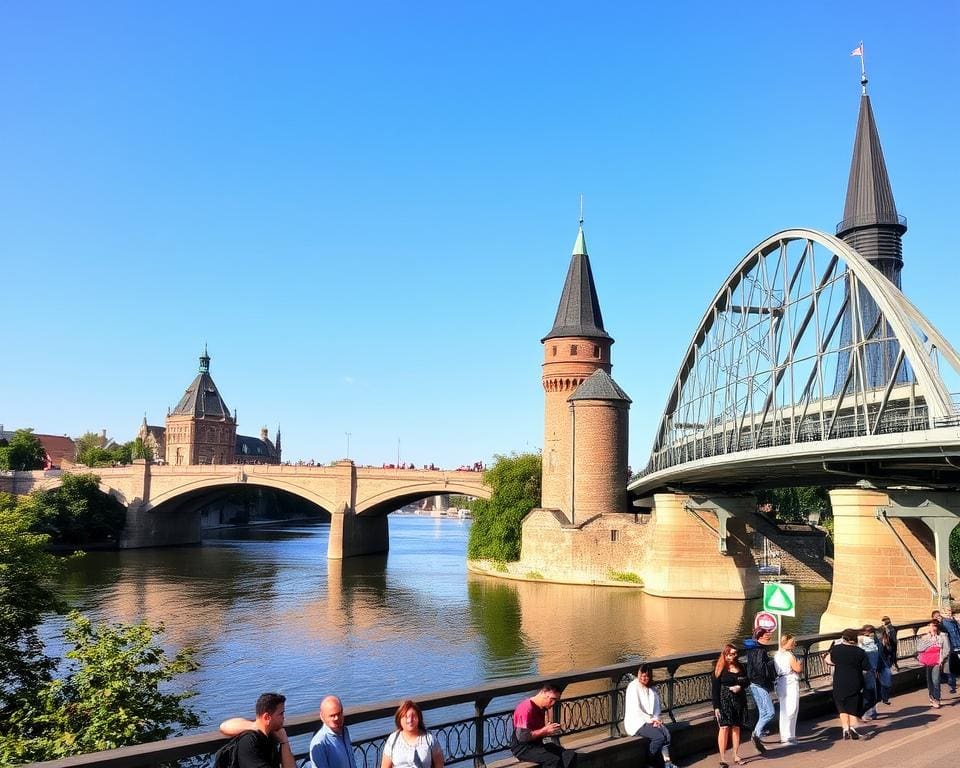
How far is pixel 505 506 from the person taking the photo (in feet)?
212

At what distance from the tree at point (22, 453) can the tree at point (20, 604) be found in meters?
98.0

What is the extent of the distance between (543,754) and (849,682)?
16.8 feet

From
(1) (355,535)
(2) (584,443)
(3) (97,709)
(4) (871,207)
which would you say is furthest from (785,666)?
(4) (871,207)

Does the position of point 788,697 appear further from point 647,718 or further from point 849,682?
point 647,718

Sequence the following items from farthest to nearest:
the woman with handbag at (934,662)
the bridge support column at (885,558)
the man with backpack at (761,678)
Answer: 1. the bridge support column at (885,558)
2. the woman with handbag at (934,662)
3. the man with backpack at (761,678)

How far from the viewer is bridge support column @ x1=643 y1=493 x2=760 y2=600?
167 ft

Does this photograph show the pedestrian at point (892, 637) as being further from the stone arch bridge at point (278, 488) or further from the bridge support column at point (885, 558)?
the stone arch bridge at point (278, 488)

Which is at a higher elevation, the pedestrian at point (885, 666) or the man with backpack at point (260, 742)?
the man with backpack at point (260, 742)

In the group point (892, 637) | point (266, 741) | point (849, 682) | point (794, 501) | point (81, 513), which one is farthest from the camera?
point (81, 513)

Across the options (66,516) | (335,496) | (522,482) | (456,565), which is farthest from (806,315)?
(66,516)

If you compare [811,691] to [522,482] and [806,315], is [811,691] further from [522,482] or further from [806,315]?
[522,482]

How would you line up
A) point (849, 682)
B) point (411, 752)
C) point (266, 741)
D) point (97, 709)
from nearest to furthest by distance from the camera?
point (266, 741)
point (411, 752)
point (849, 682)
point (97, 709)

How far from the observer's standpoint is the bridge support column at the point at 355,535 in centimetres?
7338

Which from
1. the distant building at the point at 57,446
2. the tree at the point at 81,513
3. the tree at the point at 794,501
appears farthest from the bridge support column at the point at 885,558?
the distant building at the point at 57,446
